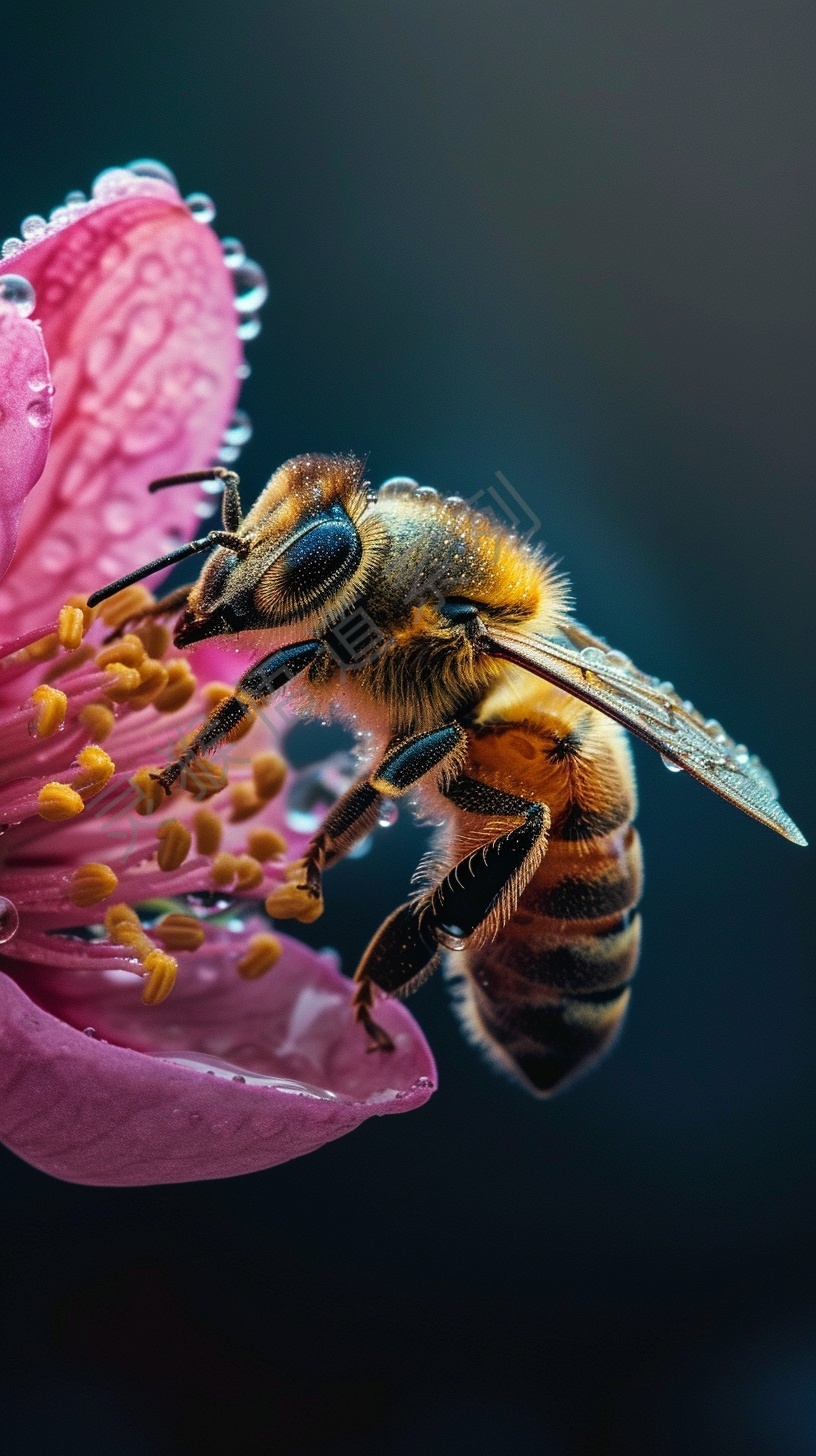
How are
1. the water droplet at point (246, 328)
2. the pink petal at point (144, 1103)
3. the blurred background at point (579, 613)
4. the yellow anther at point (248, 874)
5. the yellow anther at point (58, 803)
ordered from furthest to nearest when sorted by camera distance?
the blurred background at point (579, 613)
the water droplet at point (246, 328)
the yellow anther at point (248, 874)
the yellow anther at point (58, 803)
the pink petal at point (144, 1103)

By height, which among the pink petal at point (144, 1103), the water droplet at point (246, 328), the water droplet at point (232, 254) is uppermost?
the water droplet at point (232, 254)

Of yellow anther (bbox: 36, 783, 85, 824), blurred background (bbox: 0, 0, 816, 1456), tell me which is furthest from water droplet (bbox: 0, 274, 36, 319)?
blurred background (bbox: 0, 0, 816, 1456)

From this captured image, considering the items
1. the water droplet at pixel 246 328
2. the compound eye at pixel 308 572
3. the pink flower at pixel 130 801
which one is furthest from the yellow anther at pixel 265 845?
the water droplet at pixel 246 328

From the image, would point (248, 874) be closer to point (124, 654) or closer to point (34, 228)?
point (124, 654)

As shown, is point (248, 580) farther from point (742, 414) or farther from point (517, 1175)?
point (742, 414)

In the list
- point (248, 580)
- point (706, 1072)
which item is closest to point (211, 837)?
point (248, 580)

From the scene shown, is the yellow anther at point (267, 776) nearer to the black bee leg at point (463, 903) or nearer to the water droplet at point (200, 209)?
the black bee leg at point (463, 903)

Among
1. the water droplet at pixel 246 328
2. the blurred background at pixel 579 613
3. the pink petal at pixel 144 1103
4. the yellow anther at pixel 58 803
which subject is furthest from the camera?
the blurred background at pixel 579 613

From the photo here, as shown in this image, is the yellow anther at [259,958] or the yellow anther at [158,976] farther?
the yellow anther at [259,958]
